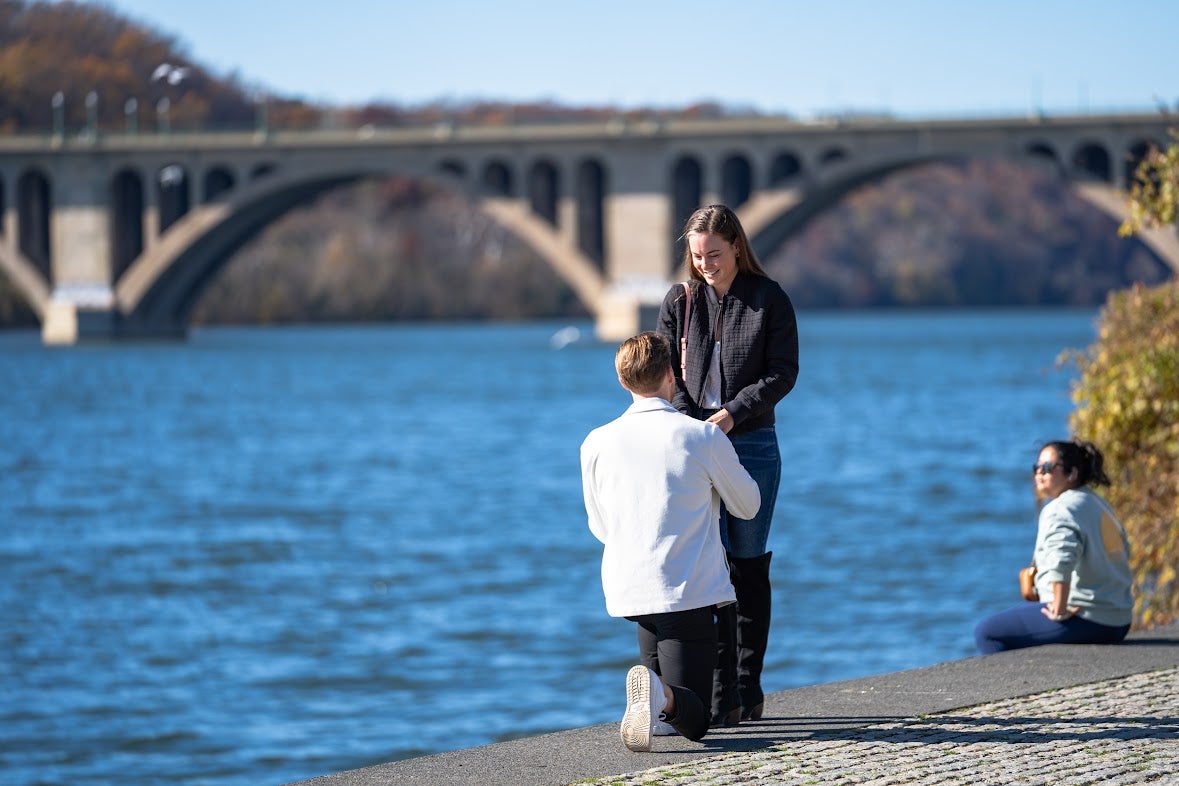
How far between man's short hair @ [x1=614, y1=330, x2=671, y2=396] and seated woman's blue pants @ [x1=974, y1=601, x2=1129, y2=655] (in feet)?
7.37

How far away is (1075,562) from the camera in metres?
6.92

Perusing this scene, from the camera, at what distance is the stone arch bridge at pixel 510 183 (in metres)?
55.5

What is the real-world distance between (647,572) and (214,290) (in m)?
89.8

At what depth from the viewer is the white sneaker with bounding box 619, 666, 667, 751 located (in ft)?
17.7

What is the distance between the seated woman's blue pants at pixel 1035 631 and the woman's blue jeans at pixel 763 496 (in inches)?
66.4

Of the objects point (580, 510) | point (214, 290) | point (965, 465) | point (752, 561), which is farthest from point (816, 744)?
point (214, 290)

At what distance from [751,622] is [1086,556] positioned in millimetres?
1619

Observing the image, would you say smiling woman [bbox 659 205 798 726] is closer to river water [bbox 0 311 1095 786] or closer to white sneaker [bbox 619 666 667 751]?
white sneaker [bbox 619 666 667 751]

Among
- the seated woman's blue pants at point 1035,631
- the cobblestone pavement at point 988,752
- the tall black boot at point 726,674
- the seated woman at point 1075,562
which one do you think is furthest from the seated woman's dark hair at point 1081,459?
the tall black boot at point 726,674

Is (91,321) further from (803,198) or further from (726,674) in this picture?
(726,674)

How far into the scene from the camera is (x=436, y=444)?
3519 centimetres

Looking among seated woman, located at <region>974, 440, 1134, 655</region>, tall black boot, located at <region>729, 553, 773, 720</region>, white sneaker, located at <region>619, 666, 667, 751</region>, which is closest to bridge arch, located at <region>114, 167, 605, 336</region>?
seated woman, located at <region>974, 440, 1134, 655</region>

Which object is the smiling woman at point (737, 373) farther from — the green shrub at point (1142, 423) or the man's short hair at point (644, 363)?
the green shrub at point (1142, 423)

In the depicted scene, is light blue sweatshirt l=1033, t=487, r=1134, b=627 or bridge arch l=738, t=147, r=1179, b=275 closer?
light blue sweatshirt l=1033, t=487, r=1134, b=627
